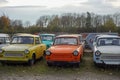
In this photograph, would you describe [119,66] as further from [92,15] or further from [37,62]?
[92,15]

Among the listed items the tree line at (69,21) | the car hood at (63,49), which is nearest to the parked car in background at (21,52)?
the car hood at (63,49)

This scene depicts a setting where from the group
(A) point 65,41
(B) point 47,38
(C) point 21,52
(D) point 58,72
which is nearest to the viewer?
(D) point 58,72

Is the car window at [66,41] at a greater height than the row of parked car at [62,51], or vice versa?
the car window at [66,41]

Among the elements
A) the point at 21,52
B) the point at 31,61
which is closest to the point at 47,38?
the point at 31,61

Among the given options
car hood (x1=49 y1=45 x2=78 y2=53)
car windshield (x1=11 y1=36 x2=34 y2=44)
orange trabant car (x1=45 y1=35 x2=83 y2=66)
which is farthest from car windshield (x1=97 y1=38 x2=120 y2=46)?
car windshield (x1=11 y1=36 x2=34 y2=44)

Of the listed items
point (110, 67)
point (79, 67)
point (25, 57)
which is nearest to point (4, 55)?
point (25, 57)

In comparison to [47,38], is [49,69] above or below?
below

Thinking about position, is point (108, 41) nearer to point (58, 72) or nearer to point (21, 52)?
point (58, 72)

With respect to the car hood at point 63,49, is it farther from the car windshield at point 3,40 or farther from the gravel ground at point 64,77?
the car windshield at point 3,40

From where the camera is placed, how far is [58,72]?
42.1 feet

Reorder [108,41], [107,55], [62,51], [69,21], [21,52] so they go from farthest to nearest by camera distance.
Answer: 1. [69,21]
2. [108,41]
3. [21,52]
4. [62,51]
5. [107,55]

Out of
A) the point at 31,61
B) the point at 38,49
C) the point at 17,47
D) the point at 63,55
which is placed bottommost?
the point at 31,61

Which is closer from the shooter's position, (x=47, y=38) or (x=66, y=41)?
(x=66, y=41)

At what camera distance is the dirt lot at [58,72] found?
1170 centimetres
